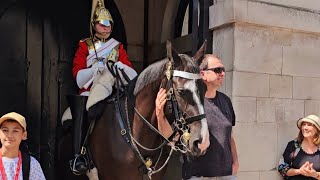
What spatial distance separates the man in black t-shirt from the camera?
13.1ft

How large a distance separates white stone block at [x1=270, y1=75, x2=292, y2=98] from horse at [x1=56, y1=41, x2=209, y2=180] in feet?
5.38

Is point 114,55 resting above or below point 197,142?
above

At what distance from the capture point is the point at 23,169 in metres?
3.16

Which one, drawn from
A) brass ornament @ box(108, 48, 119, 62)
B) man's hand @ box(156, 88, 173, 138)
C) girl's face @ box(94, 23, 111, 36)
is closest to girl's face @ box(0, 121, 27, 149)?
man's hand @ box(156, 88, 173, 138)

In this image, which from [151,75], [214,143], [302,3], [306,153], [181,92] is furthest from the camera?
[302,3]

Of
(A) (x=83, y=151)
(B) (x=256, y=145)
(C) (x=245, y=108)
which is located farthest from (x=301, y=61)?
(A) (x=83, y=151)

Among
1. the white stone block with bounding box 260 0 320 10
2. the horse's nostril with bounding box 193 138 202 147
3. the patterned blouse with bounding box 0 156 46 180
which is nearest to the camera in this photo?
the patterned blouse with bounding box 0 156 46 180

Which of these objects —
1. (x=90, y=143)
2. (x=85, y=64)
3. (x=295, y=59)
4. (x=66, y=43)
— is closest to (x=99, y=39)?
(x=85, y=64)

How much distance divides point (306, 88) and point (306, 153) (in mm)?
981

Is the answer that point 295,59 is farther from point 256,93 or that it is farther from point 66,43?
point 66,43

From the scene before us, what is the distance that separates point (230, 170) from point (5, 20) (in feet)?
12.4

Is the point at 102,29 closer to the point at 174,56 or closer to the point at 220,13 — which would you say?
the point at 220,13

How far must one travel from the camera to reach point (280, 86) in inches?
206

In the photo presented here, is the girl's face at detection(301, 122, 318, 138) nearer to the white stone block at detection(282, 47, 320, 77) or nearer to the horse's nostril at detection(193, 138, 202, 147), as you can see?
the white stone block at detection(282, 47, 320, 77)
